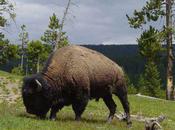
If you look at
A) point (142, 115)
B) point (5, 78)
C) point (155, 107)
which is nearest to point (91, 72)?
point (142, 115)

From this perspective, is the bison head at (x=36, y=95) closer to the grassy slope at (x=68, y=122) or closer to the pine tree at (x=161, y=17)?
the grassy slope at (x=68, y=122)

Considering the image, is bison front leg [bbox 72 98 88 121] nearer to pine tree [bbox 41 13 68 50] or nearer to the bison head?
the bison head

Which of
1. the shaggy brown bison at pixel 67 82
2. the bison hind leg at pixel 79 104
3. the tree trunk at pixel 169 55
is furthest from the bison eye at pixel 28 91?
the tree trunk at pixel 169 55

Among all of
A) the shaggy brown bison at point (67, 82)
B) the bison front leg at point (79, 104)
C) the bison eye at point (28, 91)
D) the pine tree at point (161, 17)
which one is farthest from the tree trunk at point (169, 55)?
the bison eye at point (28, 91)

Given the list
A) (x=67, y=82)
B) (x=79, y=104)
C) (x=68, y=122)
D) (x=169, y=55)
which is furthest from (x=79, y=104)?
(x=169, y=55)

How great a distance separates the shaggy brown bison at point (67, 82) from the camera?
1752cm

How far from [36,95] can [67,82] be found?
3.94ft

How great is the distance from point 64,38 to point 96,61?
75299mm

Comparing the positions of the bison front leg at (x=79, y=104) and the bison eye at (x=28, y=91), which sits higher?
the bison eye at (x=28, y=91)

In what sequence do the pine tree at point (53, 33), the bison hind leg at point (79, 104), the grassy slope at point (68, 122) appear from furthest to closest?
1. the pine tree at point (53, 33)
2. the bison hind leg at point (79, 104)
3. the grassy slope at point (68, 122)

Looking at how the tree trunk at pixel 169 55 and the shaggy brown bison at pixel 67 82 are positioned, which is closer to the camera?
the shaggy brown bison at pixel 67 82

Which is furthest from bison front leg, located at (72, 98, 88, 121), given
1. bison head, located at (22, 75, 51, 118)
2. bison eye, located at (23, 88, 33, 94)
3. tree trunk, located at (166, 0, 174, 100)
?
tree trunk, located at (166, 0, 174, 100)

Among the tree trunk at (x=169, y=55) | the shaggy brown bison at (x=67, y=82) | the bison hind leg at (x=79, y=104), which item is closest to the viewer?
the shaggy brown bison at (x=67, y=82)

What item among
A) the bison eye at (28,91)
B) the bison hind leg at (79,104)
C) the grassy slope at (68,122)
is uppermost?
the bison eye at (28,91)
